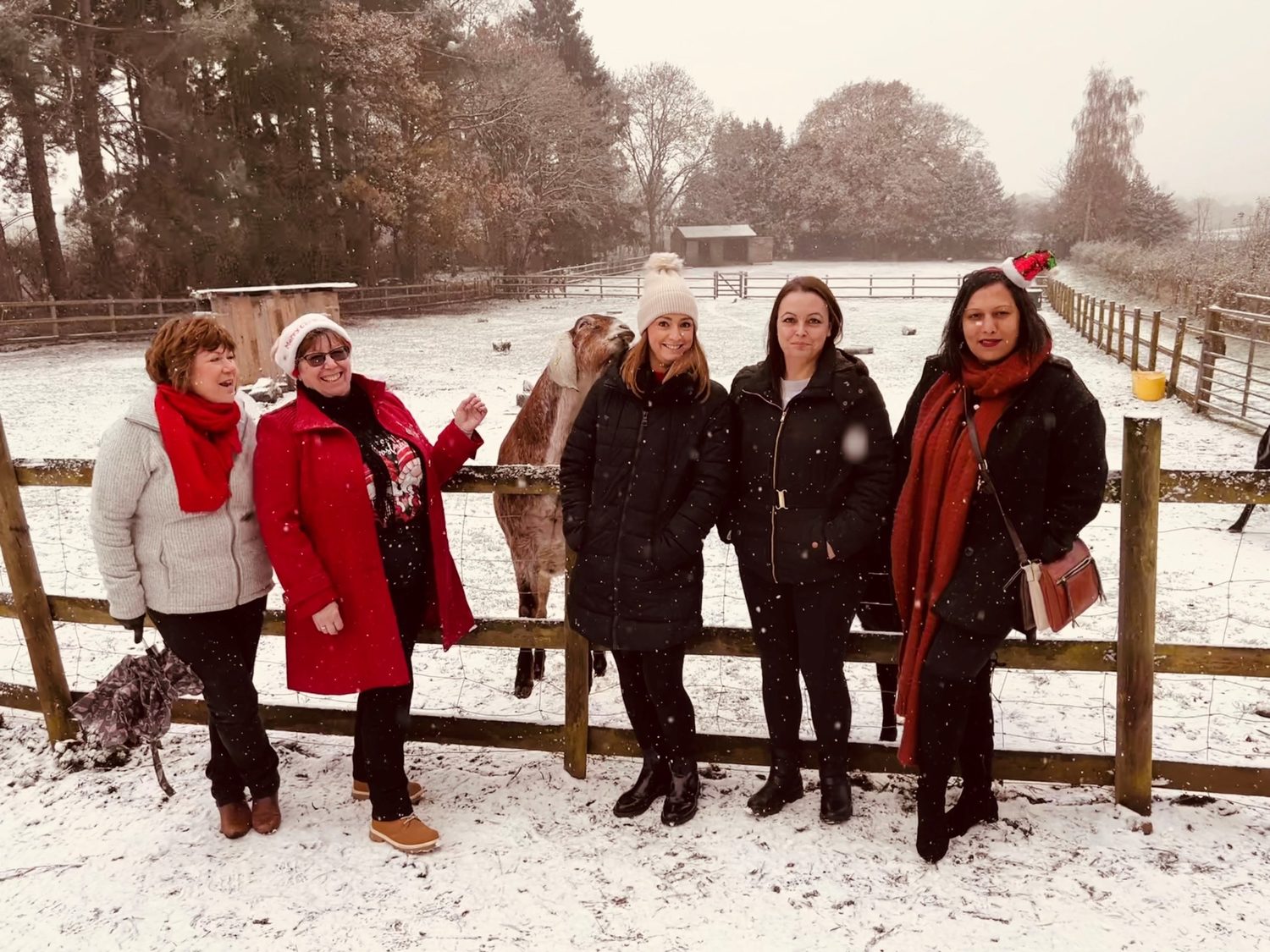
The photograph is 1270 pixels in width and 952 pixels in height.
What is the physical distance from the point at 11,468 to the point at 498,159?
101ft

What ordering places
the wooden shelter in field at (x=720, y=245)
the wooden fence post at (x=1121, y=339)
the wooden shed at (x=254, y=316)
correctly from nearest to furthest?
the wooden shed at (x=254, y=316), the wooden fence post at (x=1121, y=339), the wooden shelter in field at (x=720, y=245)

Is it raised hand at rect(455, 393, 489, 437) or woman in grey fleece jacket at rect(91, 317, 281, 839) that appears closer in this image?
woman in grey fleece jacket at rect(91, 317, 281, 839)

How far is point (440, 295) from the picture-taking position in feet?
95.7

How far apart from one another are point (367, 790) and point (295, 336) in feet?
5.44

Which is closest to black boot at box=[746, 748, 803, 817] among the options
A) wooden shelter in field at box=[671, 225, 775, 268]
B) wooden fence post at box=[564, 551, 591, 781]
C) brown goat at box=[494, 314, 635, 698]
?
wooden fence post at box=[564, 551, 591, 781]

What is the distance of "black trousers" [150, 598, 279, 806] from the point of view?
2.50 meters

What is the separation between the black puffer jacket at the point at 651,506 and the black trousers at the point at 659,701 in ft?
0.40

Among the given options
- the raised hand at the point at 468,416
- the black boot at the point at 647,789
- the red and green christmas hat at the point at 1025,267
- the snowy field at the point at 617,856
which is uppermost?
the red and green christmas hat at the point at 1025,267

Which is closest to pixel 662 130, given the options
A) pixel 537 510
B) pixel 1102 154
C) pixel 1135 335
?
pixel 1102 154

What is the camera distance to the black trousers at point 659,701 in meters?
2.63

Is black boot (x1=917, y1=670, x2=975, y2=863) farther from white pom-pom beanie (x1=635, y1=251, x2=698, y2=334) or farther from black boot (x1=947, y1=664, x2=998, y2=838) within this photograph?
white pom-pom beanie (x1=635, y1=251, x2=698, y2=334)

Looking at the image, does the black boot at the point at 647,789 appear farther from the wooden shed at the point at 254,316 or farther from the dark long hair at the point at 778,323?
the wooden shed at the point at 254,316

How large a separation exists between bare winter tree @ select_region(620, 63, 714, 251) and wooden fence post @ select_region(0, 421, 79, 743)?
48.6m

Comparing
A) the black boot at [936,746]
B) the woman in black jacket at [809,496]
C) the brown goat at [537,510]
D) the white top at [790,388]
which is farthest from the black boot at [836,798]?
the brown goat at [537,510]
